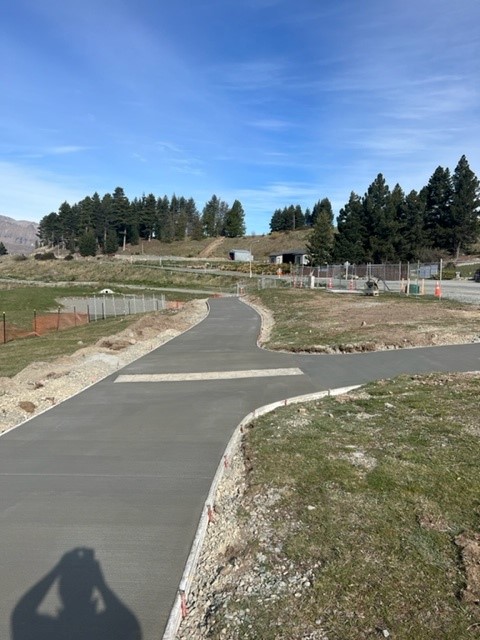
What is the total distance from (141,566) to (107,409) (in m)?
5.76

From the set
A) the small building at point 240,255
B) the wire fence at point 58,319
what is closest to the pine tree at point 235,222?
the small building at point 240,255

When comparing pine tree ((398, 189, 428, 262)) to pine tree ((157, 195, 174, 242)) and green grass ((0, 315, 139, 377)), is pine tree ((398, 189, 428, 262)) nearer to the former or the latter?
green grass ((0, 315, 139, 377))

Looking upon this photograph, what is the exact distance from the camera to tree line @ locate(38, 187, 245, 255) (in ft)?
465

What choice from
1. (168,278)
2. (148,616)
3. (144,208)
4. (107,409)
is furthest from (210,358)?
(144,208)

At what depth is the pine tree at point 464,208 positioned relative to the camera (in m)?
78.3

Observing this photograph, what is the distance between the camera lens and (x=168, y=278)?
8194 cm

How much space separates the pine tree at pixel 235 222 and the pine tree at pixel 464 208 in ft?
232

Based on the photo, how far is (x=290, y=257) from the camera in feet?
336

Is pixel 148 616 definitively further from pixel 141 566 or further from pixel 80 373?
pixel 80 373

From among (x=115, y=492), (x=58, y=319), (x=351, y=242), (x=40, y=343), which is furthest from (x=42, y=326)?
(x=351, y=242)

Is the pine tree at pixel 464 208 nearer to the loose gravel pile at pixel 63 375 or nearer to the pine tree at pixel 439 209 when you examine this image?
the pine tree at pixel 439 209

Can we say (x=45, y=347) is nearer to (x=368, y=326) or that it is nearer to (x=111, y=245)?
(x=368, y=326)

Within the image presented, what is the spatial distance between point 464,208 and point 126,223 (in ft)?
302

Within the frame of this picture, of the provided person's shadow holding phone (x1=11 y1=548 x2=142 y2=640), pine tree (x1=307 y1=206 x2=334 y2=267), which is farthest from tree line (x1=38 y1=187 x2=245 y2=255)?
person's shadow holding phone (x1=11 y1=548 x2=142 y2=640)
